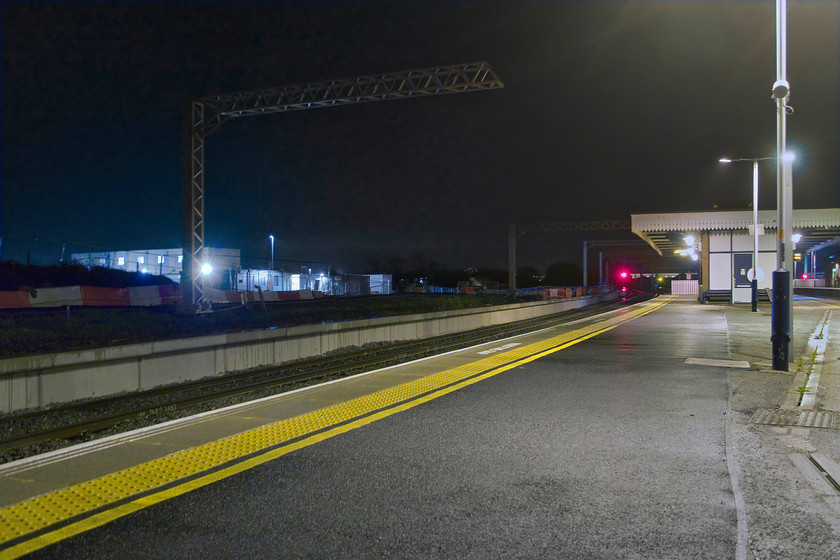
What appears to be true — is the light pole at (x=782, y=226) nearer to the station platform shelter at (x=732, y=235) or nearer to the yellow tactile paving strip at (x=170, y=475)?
the yellow tactile paving strip at (x=170, y=475)

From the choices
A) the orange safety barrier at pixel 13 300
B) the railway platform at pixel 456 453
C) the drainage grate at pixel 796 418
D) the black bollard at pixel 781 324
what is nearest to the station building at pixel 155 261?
the orange safety barrier at pixel 13 300

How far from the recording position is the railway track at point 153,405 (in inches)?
283

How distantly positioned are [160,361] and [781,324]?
12.1 m

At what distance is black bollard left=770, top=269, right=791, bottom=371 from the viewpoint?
36.4ft

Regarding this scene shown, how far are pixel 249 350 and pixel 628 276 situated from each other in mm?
111971

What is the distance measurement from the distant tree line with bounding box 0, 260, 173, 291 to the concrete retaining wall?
18.7 m

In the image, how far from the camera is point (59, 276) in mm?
30547

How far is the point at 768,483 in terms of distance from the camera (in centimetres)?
499

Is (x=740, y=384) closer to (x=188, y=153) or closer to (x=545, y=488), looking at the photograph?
(x=545, y=488)

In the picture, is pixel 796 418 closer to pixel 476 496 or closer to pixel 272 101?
pixel 476 496

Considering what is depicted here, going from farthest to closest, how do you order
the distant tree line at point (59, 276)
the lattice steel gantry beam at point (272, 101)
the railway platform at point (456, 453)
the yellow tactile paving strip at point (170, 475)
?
the distant tree line at point (59, 276), the lattice steel gantry beam at point (272, 101), the yellow tactile paving strip at point (170, 475), the railway platform at point (456, 453)

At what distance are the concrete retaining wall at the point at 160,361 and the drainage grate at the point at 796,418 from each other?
1025 cm

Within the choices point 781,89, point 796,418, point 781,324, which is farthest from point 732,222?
point 796,418

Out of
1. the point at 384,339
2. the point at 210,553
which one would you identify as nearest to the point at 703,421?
the point at 210,553
